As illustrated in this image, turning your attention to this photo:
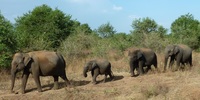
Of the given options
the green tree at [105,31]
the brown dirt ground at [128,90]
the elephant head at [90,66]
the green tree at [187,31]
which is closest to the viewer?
the brown dirt ground at [128,90]

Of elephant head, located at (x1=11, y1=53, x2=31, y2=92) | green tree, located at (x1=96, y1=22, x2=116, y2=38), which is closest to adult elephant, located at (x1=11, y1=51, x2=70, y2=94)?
elephant head, located at (x1=11, y1=53, x2=31, y2=92)

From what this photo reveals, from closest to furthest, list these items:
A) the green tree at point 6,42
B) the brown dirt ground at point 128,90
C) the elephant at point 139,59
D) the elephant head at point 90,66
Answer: the brown dirt ground at point 128,90 → the elephant head at point 90,66 → the elephant at point 139,59 → the green tree at point 6,42

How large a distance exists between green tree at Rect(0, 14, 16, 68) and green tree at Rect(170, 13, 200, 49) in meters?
17.9

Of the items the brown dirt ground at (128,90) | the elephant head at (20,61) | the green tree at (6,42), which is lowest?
the brown dirt ground at (128,90)

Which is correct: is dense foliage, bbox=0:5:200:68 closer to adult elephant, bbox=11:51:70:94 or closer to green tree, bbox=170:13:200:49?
green tree, bbox=170:13:200:49

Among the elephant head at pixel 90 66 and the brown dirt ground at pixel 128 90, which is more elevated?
the elephant head at pixel 90 66

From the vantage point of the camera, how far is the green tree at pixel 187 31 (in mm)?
35191

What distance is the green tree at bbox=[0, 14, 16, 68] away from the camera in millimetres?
17547

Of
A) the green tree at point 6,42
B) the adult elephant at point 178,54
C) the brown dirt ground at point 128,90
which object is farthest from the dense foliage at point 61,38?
the adult elephant at point 178,54

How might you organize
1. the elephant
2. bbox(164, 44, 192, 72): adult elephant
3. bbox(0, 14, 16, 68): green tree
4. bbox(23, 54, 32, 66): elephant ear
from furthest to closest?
bbox(164, 44, 192, 72): adult elephant
bbox(0, 14, 16, 68): green tree
the elephant
bbox(23, 54, 32, 66): elephant ear

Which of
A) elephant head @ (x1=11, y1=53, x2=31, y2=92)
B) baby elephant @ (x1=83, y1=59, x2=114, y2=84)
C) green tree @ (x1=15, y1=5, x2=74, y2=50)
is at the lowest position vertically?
baby elephant @ (x1=83, y1=59, x2=114, y2=84)

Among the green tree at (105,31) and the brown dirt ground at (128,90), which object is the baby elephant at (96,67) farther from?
the green tree at (105,31)

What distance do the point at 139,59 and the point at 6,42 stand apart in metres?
6.84

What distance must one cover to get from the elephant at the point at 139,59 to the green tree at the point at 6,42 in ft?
20.1
